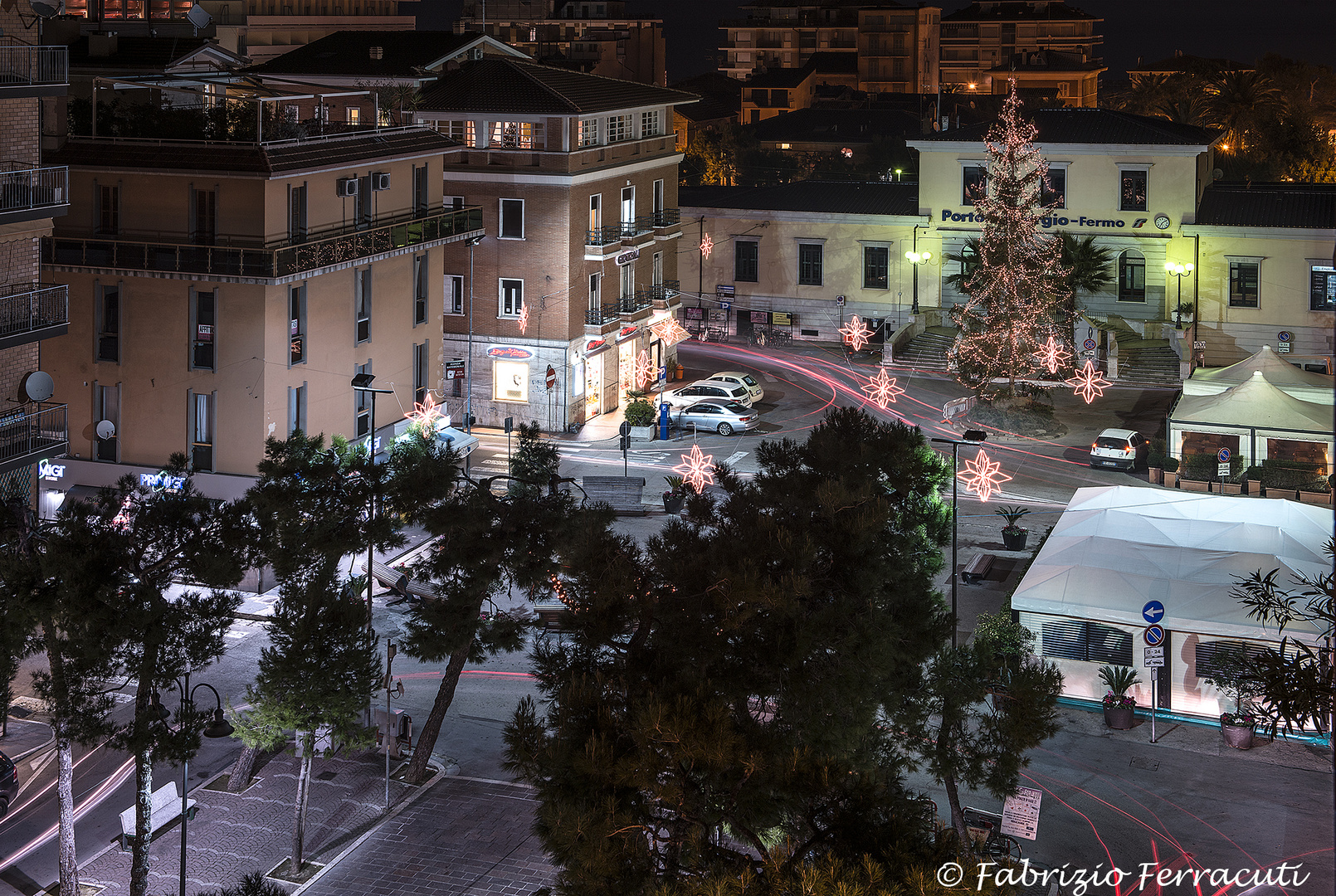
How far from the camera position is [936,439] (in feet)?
179

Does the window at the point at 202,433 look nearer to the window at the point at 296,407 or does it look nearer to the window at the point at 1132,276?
the window at the point at 296,407

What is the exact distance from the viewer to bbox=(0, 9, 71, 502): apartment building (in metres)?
31.4

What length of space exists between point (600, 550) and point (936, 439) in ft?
121

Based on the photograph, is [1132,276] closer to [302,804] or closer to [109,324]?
[109,324]

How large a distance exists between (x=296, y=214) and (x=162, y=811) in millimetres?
21572

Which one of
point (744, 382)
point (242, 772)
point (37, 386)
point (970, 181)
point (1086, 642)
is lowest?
point (242, 772)

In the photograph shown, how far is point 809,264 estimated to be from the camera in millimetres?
73812

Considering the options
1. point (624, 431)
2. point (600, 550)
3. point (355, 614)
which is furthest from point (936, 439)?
point (600, 550)

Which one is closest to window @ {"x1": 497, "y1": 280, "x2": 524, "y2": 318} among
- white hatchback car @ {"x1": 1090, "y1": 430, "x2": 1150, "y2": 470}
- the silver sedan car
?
the silver sedan car

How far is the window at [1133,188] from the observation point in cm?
6769

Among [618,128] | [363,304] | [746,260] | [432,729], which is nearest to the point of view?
[432,729]

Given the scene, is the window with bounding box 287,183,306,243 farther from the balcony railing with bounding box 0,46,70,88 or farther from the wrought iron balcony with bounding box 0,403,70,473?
the wrought iron balcony with bounding box 0,403,70,473

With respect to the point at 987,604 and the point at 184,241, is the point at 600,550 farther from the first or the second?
the point at 184,241

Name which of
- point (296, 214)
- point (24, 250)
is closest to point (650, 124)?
point (296, 214)
